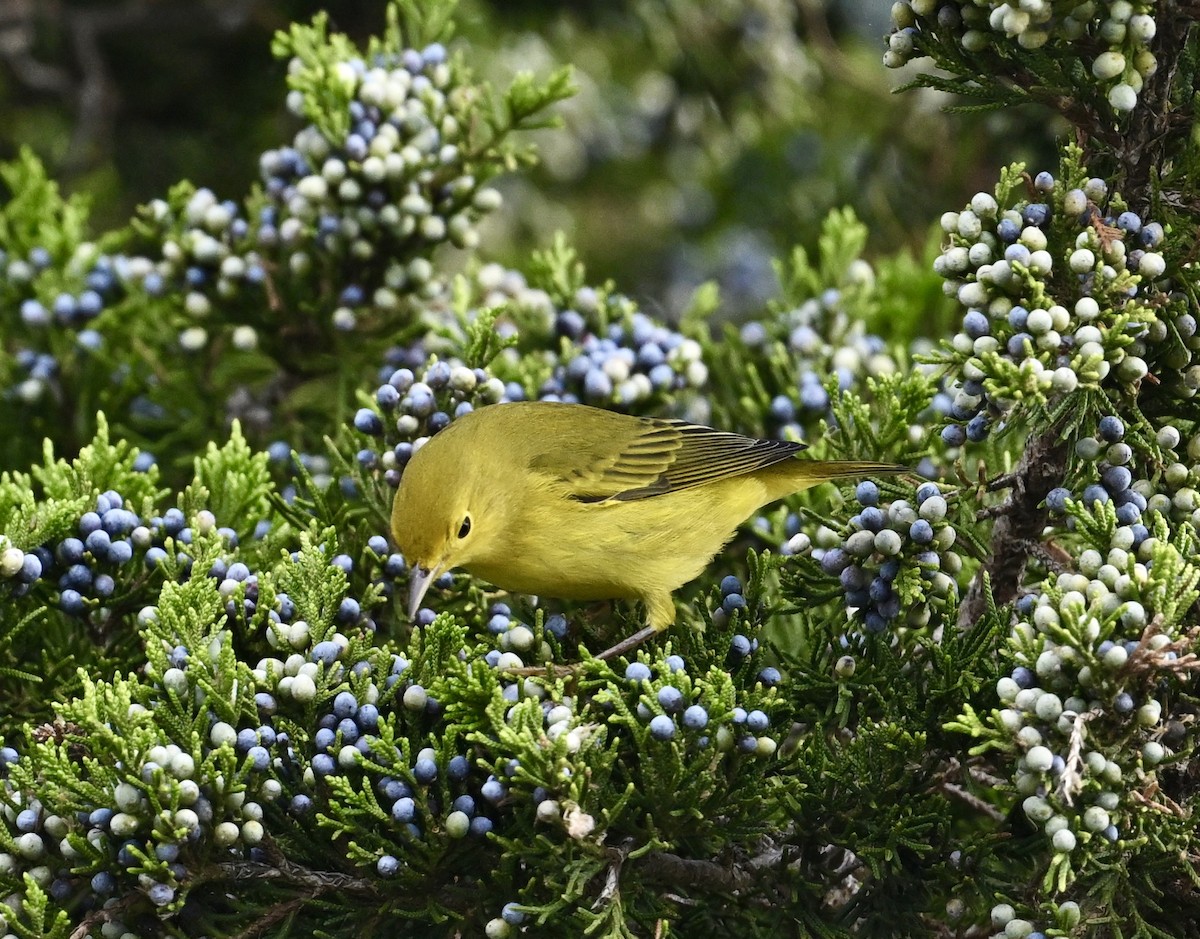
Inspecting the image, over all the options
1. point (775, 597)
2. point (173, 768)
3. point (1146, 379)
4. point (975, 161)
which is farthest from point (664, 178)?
point (173, 768)

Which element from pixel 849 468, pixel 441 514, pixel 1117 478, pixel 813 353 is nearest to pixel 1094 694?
pixel 1117 478

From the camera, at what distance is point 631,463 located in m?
4.17

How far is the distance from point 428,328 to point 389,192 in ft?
1.48

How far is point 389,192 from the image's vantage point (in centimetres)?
425

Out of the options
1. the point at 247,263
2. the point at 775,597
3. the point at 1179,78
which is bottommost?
the point at 775,597

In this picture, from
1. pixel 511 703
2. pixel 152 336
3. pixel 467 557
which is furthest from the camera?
pixel 152 336

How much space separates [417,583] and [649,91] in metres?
4.70

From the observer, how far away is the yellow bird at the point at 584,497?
3537mm

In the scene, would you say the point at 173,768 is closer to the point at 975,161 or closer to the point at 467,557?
the point at 467,557

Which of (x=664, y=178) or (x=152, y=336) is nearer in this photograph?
(x=152, y=336)

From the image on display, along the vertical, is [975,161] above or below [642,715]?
above

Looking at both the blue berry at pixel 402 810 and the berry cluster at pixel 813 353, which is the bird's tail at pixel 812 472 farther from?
the blue berry at pixel 402 810

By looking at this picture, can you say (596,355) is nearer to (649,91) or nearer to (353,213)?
(353,213)

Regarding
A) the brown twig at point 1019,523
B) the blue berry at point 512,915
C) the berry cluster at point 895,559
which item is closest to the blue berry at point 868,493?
the berry cluster at point 895,559
